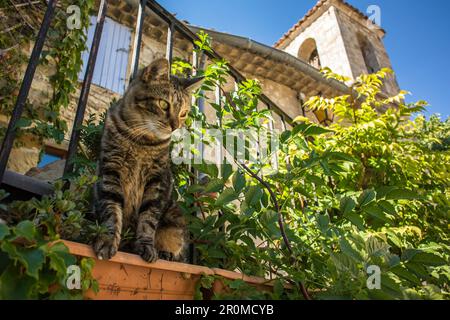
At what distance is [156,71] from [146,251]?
1.09 metres

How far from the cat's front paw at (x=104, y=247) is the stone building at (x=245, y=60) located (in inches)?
92.6

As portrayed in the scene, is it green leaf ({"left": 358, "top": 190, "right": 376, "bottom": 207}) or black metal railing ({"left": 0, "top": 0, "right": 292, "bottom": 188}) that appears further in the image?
green leaf ({"left": 358, "top": 190, "right": 376, "bottom": 207})

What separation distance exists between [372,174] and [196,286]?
198 cm

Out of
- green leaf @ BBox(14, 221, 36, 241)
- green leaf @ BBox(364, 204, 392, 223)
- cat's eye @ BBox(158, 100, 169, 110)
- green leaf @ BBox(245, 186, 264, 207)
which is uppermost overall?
cat's eye @ BBox(158, 100, 169, 110)

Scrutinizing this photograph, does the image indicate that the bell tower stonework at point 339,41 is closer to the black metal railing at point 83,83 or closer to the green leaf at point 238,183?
the black metal railing at point 83,83

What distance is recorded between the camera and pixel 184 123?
1893 millimetres

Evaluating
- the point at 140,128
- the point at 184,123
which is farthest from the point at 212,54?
the point at 140,128

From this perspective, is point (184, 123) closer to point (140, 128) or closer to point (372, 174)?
point (140, 128)

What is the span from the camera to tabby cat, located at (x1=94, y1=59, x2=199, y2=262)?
4.19 feet

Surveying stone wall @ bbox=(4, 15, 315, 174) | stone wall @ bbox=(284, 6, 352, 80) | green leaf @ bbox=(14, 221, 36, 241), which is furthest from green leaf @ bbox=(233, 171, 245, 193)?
stone wall @ bbox=(284, 6, 352, 80)

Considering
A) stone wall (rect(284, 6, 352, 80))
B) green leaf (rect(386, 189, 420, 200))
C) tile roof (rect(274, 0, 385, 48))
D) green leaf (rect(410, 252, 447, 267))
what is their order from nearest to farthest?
green leaf (rect(410, 252, 447, 267))
green leaf (rect(386, 189, 420, 200))
stone wall (rect(284, 6, 352, 80))
tile roof (rect(274, 0, 385, 48))

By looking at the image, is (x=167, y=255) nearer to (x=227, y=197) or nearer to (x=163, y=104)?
(x=227, y=197)

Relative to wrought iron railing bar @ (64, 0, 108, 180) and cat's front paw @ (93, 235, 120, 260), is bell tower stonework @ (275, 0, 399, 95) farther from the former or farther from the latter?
cat's front paw @ (93, 235, 120, 260)

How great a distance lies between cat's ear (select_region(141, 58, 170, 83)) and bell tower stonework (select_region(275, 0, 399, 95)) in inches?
347
